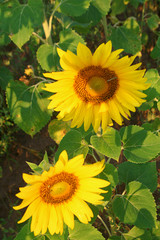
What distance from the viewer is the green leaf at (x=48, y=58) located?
1946mm

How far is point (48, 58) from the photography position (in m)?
1.96

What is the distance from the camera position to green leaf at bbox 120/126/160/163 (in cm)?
155

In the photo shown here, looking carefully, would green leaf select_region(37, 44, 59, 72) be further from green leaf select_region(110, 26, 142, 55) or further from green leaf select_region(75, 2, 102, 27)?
green leaf select_region(110, 26, 142, 55)

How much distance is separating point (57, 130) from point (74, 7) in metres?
0.99

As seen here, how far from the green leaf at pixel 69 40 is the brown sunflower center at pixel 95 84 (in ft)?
2.12

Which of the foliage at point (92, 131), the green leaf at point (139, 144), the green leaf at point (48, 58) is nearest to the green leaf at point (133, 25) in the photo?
the foliage at point (92, 131)

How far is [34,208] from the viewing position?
4.06ft

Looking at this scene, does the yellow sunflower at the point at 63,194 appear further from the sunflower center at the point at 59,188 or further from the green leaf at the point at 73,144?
the green leaf at the point at 73,144

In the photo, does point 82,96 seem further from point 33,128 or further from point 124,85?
point 33,128

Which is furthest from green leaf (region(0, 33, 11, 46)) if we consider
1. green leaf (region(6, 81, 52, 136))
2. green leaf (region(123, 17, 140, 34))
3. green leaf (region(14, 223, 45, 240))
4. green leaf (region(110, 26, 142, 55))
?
green leaf (region(14, 223, 45, 240))

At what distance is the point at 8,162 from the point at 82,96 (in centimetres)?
171

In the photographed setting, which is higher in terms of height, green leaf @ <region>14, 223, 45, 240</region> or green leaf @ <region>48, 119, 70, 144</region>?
green leaf @ <region>48, 119, 70, 144</region>

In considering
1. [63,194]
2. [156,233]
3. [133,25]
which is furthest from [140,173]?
[133,25]

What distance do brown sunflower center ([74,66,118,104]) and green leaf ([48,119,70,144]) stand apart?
3.65ft
